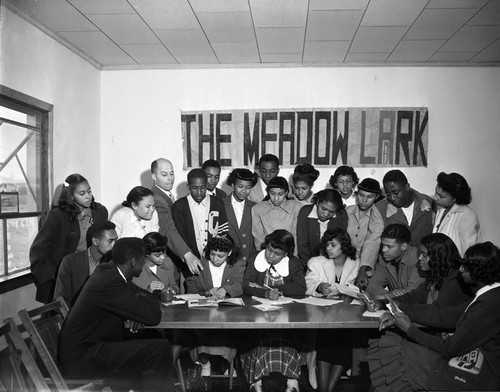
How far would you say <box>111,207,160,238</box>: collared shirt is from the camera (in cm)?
393

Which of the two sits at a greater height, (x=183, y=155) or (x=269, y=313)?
(x=183, y=155)

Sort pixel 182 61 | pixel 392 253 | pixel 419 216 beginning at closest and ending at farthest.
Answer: pixel 392 253
pixel 419 216
pixel 182 61

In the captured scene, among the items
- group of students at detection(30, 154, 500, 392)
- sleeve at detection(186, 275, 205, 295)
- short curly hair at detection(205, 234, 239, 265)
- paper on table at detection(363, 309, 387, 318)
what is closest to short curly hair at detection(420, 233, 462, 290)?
group of students at detection(30, 154, 500, 392)

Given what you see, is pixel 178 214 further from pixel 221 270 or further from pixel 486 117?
→ pixel 486 117

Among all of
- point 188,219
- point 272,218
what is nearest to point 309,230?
point 272,218

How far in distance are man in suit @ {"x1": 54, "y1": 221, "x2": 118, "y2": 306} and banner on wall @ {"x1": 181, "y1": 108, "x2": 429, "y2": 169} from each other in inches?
89.8

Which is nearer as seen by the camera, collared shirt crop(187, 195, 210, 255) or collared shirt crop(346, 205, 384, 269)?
collared shirt crop(346, 205, 384, 269)

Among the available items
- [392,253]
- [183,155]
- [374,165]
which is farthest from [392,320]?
[183,155]

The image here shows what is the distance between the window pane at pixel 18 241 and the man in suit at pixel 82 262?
0.72 m

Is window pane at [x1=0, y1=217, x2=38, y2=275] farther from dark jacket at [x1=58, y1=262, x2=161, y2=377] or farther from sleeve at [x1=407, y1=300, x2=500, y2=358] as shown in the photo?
sleeve at [x1=407, y1=300, x2=500, y2=358]

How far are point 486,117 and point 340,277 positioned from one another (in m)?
3.02

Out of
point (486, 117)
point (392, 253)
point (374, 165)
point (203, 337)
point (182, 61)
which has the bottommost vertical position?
point (203, 337)

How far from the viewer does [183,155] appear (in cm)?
571

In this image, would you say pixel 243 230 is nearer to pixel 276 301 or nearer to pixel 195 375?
pixel 276 301
